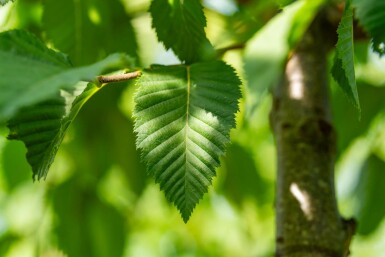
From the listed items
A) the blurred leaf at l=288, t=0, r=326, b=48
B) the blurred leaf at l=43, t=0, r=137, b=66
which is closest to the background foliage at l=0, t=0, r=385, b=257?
the blurred leaf at l=43, t=0, r=137, b=66

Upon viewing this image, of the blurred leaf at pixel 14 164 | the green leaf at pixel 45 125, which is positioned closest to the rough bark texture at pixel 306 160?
the green leaf at pixel 45 125

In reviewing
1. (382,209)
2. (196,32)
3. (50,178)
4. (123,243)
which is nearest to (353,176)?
(382,209)

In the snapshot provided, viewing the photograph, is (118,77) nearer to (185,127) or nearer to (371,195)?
(185,127)

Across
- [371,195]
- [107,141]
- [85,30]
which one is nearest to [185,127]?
[85,30]

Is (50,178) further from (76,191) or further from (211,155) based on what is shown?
(211,155)

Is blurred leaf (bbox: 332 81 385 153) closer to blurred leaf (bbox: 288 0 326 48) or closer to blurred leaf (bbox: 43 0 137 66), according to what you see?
blurred leaf (bbox: 43 0 137 66)

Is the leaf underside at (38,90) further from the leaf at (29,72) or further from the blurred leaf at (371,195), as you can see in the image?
the blurred leaf at (371,195)
